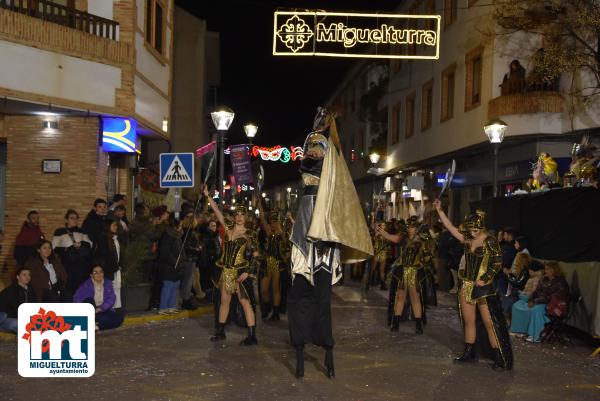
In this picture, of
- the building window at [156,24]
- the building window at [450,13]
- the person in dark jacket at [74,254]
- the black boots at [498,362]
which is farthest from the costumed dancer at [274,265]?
the building window at [450,13]

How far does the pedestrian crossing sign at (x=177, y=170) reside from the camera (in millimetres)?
13891

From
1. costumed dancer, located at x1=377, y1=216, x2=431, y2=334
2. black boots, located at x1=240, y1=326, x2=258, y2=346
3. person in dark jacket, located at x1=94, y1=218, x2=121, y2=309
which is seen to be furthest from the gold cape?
person in dark jacket, located at x1=94, y1=218, x2=121, y2=309

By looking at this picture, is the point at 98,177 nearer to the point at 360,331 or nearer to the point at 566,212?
the point at 360,331

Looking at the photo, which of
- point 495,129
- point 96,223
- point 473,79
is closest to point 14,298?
point 96,223

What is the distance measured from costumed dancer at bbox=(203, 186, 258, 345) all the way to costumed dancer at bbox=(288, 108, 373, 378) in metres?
1.84

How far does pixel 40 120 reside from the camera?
16.0 metres

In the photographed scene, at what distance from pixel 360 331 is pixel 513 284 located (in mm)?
3092

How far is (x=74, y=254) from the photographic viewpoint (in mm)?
11164

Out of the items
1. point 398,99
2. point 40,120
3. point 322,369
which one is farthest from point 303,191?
point 398,99

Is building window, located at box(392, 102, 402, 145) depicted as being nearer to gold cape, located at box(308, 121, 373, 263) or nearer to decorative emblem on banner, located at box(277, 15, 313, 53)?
decorative emblem on banner, located at box(277, 15, 313, 53)

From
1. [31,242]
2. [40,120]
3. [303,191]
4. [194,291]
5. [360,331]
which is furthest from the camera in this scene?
[40,120]

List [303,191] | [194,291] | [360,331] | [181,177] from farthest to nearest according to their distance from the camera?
[194,291] < [181,177] < [360,331] < [303,191]

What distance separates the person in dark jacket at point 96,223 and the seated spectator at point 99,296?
3.16 ft

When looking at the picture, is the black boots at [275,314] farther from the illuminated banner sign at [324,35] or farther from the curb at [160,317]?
the illuminated banner sign at [324,35]
